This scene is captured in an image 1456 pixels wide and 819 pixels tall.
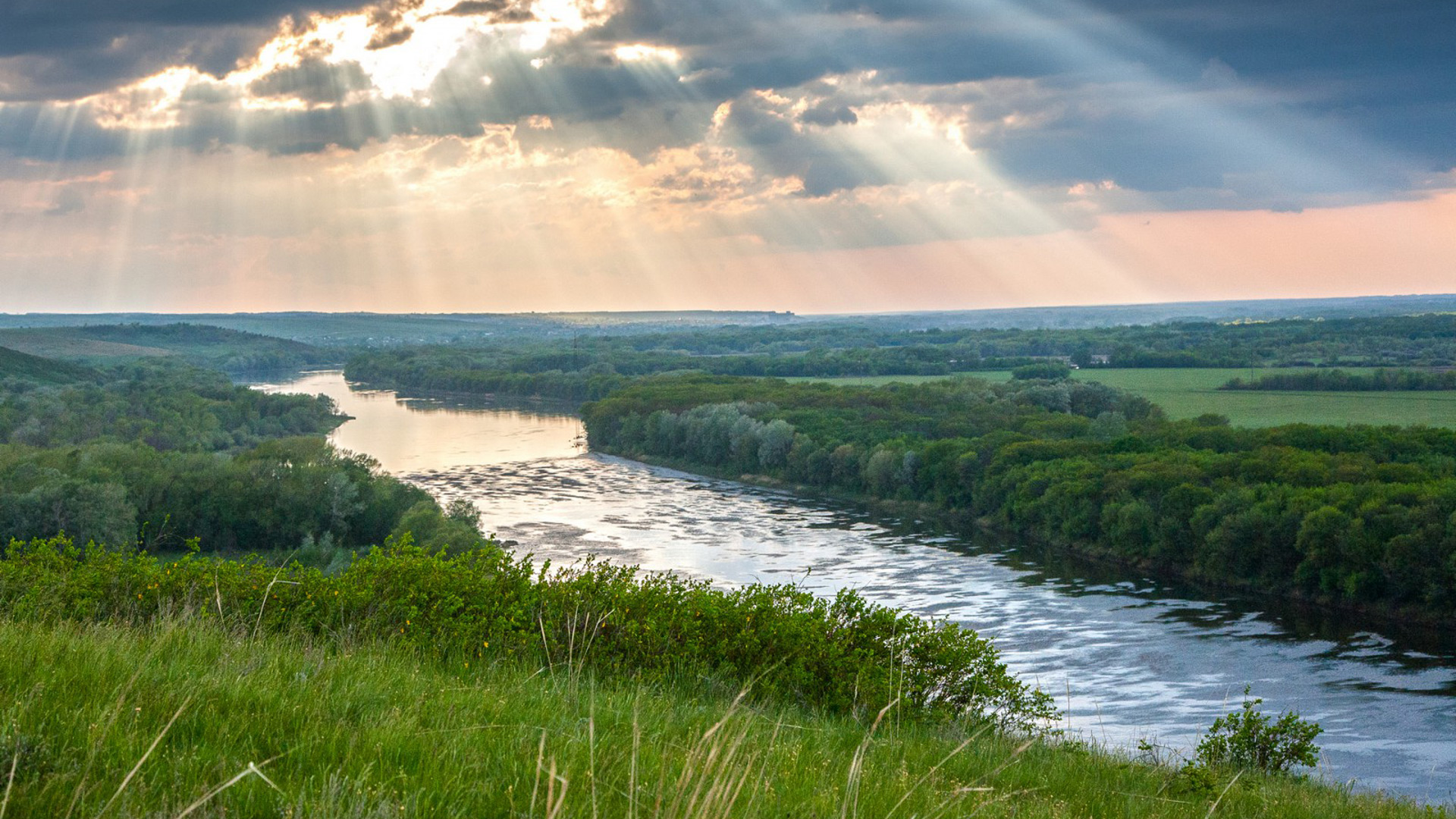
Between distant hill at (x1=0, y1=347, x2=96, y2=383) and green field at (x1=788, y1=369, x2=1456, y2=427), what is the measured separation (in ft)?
455

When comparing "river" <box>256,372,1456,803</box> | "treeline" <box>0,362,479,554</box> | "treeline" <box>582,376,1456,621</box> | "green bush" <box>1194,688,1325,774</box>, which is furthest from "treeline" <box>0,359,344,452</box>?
"green bush" <box>1194,688,1325,774</box>

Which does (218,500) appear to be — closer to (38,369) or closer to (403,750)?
(403,750)

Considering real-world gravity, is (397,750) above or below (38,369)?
above

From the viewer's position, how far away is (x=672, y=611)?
60.3ft

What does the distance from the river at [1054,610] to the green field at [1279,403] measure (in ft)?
148

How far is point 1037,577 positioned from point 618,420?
65.0 m

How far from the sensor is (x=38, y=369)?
162875 mm

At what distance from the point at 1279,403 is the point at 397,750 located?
130 m

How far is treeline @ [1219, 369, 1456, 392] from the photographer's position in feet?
434

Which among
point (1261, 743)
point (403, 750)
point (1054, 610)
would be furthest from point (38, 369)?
point (403, 750)

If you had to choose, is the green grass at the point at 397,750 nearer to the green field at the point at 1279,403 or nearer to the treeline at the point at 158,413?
the treeline at the point at 158,413

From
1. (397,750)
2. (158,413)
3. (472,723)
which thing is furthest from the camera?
(158,413)

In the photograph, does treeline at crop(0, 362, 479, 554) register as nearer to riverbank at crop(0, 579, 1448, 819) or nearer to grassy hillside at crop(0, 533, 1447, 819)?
grassy hillside at crop(0, 533, 1447, 819)

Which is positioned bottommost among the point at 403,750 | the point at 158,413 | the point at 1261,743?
the point at 158,413
